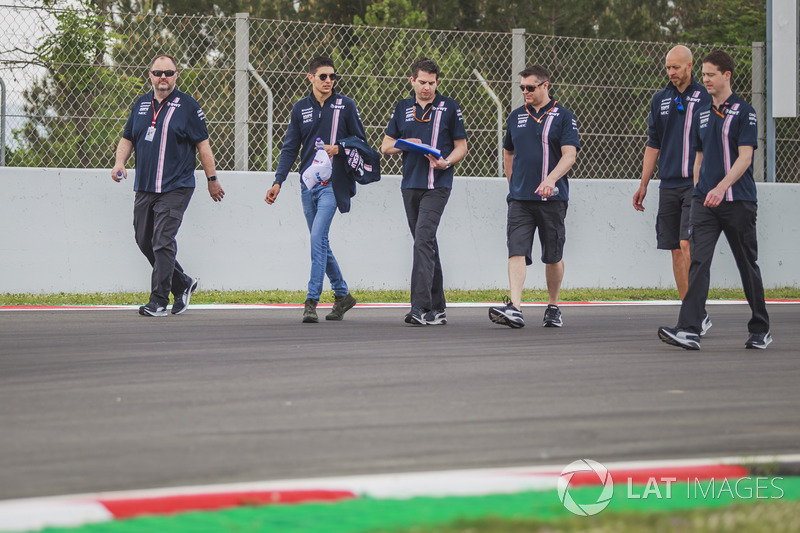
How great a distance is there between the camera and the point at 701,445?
416cm

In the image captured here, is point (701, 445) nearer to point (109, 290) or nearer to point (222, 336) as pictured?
point (222, 336)

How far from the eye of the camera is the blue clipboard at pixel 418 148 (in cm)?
823

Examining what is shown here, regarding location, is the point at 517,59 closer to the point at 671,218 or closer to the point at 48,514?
the point at 671,218

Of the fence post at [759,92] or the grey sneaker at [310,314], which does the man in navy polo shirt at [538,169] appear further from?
the fence post at [759,92]

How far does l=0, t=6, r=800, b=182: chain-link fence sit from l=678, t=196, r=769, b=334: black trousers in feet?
15.5

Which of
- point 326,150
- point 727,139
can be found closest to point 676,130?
point 727,139

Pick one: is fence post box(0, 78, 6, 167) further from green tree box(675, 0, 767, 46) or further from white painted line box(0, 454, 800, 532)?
green tree box(675, 0, 767, 46)

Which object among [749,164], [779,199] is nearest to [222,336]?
[749,164]

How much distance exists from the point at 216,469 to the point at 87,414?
1174 mm

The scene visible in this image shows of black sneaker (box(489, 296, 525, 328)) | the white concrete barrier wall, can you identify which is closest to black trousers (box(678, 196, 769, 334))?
black sneaker (box(489, 296, 525, 328))

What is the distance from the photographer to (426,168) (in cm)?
847

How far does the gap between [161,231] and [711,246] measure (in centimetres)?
411

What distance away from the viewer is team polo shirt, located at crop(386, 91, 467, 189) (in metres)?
8.47

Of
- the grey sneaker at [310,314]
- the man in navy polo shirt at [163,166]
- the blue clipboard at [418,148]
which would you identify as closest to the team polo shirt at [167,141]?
the man in navy polo shirt at [163,166]
